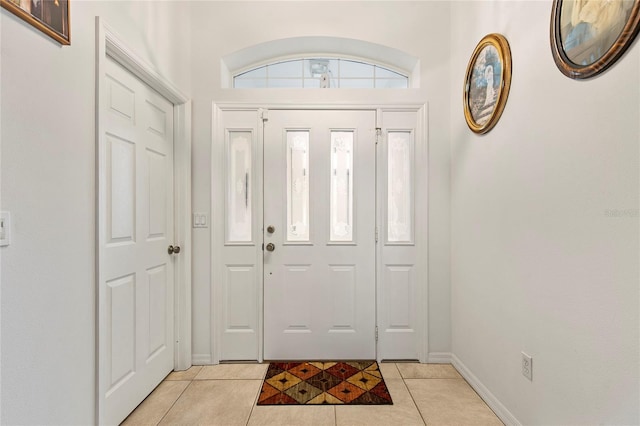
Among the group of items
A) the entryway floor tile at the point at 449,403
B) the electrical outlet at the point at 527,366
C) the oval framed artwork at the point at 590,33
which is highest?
the oval framed artwork at the point at 590,33

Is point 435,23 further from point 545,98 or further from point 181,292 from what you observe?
point 181,292

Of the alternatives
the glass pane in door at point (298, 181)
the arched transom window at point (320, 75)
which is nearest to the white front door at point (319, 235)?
the glass pane in door at point (298, 181)

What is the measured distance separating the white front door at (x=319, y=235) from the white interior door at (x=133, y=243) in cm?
73

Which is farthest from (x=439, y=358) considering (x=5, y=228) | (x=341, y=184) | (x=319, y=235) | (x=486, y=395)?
(x=5, y=228)

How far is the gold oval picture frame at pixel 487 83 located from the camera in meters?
1.67

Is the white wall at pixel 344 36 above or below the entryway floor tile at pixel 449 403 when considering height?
above

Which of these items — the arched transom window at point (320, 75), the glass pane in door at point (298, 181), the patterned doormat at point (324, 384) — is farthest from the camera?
the arched transom window at point (320, 75)

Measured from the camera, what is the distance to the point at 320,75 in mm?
2500

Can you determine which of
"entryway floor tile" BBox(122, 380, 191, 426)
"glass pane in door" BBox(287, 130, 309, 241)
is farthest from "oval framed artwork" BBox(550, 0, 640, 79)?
"entryway floor tile" BBox(122, 380, 191, 426)

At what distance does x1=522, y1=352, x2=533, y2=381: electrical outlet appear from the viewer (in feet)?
4.77

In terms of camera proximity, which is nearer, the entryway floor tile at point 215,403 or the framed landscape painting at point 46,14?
the framed landscape painting at point 46,14

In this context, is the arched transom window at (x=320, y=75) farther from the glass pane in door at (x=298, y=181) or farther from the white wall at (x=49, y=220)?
the white wall at (x=49, y=220)

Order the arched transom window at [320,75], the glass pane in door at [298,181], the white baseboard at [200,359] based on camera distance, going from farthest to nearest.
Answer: the arched transom window at [320,75]
the glass pane in door at [298,181]
the white baseboard at [200,359]

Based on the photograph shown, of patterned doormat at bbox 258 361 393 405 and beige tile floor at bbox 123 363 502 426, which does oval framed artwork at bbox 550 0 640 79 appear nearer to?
beige tile floor at bbox 123 363 502 426
